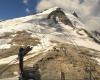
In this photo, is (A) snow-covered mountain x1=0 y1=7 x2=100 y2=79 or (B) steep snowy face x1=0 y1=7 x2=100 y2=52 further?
(B) steep snowy face x1=0 y1=7 x2=100 y2=52

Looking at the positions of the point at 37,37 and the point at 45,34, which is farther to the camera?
the point at 45,34

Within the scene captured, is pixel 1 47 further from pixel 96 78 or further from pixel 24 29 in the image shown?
pixel 96 78

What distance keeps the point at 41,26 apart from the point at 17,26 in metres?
13.1

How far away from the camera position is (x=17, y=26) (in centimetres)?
19238

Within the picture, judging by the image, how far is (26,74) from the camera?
60438 millimetres

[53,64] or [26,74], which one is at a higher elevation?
[53,64]

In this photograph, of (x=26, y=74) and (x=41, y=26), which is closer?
(x=26, y=74)

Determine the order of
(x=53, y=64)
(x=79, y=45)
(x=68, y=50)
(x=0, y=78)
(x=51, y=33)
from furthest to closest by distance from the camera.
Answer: (x=51, y=33) → (x=79, y=45) → (x=68, y=50) → (x=53, y=64) → (x=0, y=78)

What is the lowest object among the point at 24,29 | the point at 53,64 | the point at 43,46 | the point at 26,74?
the point at 26,74

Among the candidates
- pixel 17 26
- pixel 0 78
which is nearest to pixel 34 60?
pixel 0 78

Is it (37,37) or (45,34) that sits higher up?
(45,34)

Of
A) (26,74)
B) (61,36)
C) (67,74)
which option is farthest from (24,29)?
(26,74)

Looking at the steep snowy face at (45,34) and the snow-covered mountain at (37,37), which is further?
the steep snowy face at (45,34)

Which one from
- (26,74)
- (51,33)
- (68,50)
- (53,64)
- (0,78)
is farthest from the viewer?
(51,33)
